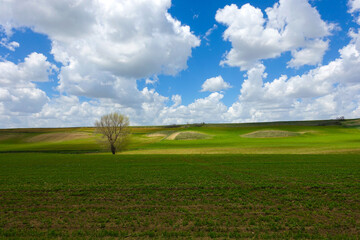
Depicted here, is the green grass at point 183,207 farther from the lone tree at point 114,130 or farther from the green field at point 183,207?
the lone tree at point 114,130

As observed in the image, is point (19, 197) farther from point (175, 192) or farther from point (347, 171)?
point (347, 171)

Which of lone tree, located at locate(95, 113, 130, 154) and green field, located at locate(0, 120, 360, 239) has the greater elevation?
lone tree, located at locate(95, 113, 130, 154)

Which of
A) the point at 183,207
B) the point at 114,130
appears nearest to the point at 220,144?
the point at 114,130

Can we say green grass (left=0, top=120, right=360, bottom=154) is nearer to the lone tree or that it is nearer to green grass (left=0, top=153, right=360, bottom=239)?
the lone tree

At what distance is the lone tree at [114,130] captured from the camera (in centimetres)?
6625

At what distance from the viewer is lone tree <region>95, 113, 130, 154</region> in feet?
217

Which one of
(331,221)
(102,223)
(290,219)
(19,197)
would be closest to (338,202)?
(331,221)

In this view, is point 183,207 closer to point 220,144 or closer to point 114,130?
point 114,130

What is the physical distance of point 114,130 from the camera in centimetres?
6688

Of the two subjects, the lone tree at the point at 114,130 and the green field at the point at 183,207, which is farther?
the lone tree at the point at 114,130

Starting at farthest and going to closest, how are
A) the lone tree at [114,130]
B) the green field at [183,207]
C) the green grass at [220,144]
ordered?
the lone tree at [114,130] < the green grass at [220,144] < the green field at [183,207]

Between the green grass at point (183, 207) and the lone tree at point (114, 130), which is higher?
the lone tree at point (114, 130)

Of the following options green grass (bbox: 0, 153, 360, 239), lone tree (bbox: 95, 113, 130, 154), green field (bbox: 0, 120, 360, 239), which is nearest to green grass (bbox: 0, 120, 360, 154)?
lone tree (bbox: 95, 113, 130, 154)

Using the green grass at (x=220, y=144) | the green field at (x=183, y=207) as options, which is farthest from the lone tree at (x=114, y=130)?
the green field at (x=183, y=207)
